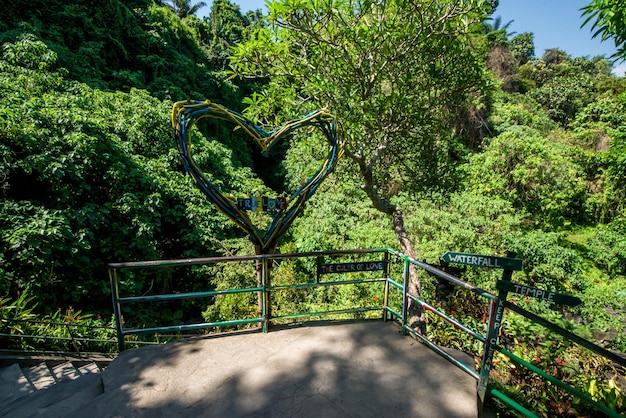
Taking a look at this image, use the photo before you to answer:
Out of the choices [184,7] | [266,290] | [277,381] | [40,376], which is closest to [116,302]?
[266,290]

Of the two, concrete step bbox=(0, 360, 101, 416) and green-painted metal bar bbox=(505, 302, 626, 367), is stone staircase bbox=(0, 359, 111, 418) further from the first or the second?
green-painted metal bar bbox=(505, 302, 626, 367)

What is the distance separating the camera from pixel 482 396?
250cm

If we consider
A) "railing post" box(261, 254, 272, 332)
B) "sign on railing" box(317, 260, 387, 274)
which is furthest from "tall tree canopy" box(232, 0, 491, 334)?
"railing post" box(261, 254, 272, 332)

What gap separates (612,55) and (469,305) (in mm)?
5265

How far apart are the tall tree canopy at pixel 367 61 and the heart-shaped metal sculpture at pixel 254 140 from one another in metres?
1.05

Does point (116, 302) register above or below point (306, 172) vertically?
below

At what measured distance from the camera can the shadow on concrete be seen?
251 centimetres

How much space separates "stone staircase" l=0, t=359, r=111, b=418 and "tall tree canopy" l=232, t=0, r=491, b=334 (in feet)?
13.3

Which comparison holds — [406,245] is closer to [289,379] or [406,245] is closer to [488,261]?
[488,261]

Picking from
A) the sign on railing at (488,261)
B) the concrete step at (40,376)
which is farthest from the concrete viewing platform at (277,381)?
the concrete step at (40,376)

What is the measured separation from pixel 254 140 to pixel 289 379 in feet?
7.94

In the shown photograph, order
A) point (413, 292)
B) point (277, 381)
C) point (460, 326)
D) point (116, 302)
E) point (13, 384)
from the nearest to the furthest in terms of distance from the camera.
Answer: point (460, 326) < point (277, 381) < point (116, 302) < point (13, 384) < point (413, 292)

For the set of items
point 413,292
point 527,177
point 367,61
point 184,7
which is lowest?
point 413,292

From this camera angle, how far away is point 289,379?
2.84 m
